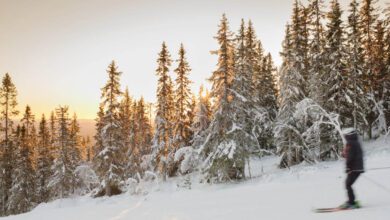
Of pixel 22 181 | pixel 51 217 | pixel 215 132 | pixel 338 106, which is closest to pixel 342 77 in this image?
pixel 338 106

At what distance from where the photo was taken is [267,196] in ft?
46.2

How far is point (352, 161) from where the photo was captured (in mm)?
9391

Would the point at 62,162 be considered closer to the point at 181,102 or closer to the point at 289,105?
the point at 181,102

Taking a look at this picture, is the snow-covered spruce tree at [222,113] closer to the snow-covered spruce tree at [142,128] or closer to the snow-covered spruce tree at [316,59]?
the snow-covered spruce tree at [316,59]

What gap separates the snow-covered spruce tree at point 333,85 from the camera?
28766 mm

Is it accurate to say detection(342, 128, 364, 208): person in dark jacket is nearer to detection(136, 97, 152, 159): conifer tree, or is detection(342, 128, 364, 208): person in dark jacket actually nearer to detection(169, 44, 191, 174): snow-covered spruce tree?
detection(169, 44, 191, 174): snow-covered spruce tree

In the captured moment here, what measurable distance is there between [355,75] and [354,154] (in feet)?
75.8

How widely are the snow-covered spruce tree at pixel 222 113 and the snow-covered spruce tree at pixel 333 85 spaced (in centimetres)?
764

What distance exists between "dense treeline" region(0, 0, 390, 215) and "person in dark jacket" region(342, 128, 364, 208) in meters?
12.3

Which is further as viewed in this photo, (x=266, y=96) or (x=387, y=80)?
(x=266, y=96)

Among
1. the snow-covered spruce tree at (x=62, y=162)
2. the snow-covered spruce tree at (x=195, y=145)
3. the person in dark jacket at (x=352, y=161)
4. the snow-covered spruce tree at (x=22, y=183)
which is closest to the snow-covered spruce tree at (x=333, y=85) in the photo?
the snow-covered spruce tree at (x=195, y=145)

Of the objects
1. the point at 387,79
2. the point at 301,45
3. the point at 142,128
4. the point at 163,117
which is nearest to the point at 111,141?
the point at 163,117

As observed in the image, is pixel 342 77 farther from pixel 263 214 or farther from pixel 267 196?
pixel 263 214

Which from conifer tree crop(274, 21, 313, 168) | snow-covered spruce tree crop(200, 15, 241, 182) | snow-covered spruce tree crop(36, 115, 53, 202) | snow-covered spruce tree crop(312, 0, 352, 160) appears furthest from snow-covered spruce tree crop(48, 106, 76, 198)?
snow-covered spruce tree crop(312, 0, 352, 160)
